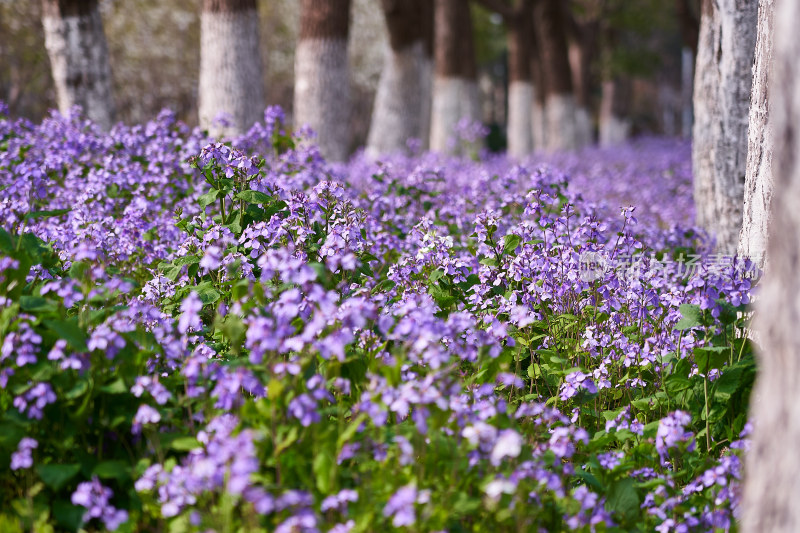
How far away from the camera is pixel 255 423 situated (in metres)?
2.82

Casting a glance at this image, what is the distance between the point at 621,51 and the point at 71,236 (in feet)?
97.9

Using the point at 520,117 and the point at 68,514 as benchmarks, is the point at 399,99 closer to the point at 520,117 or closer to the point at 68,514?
the point at 520,117

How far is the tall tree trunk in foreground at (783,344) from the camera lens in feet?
6.75

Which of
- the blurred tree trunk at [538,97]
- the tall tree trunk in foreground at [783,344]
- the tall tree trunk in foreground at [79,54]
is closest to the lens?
the tall tree trunk in foreground at [783,344]

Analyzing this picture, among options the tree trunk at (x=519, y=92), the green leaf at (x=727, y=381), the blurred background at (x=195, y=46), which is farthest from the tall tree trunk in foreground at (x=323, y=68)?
the blurred background at (x=195, y=46)

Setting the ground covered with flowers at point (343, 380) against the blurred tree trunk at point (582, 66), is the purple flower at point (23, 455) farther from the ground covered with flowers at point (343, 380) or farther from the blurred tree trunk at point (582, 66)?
the blurred tree trunk at point (582, 66)

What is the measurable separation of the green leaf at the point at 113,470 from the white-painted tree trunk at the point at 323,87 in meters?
8.97

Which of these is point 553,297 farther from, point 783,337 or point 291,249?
point 783,337

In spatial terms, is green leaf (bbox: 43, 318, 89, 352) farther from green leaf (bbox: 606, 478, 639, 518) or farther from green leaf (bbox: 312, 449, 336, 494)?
green leaf (bbox: 606, 478, 639, 518)

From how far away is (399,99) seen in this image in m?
14.6

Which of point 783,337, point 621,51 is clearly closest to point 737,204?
point 783,337

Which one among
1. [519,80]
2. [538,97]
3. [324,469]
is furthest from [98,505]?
[538,97]

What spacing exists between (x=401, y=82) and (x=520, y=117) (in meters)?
7.15

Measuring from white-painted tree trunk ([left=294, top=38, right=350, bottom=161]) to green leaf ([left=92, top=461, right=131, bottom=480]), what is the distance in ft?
29.4
